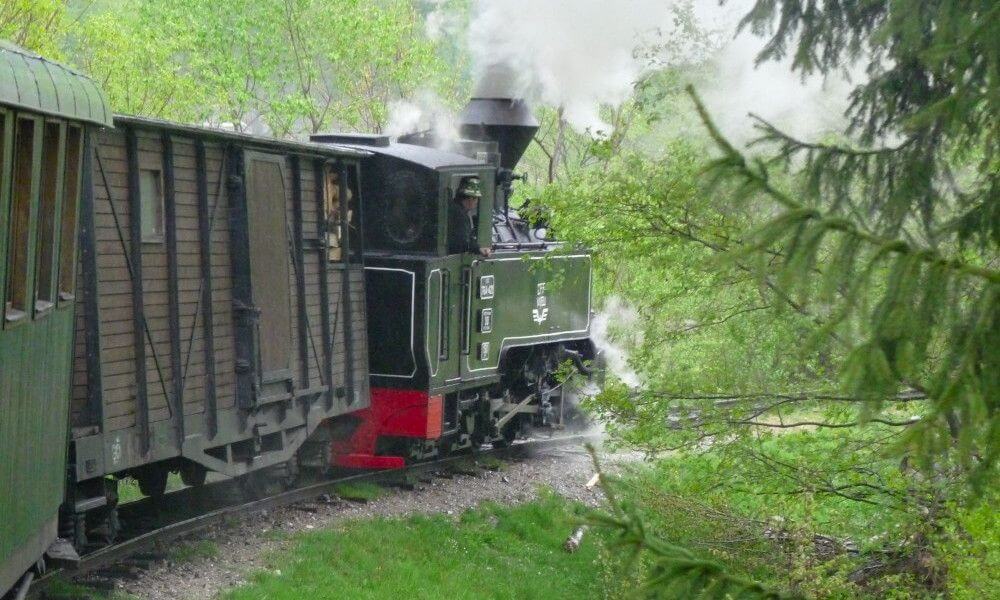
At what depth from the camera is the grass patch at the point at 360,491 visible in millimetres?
10750

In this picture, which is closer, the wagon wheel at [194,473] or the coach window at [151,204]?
the coach window at [151,204]

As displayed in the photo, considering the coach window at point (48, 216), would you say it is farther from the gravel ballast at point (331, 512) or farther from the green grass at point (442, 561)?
the green grass at point (442, 561)

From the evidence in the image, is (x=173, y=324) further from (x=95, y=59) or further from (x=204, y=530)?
(x=95, y=59)

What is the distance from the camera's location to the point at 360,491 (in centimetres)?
1094

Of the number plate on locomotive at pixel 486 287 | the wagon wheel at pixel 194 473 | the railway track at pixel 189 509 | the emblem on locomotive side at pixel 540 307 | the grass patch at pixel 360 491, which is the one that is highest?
the number plate on locomotive at pixel 486 287

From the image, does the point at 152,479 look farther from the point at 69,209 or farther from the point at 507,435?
the point at 507,435

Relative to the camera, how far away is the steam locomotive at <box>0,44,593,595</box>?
535 centimetres

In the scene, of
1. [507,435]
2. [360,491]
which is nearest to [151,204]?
[360,491]

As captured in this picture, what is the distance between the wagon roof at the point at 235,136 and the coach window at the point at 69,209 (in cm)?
129

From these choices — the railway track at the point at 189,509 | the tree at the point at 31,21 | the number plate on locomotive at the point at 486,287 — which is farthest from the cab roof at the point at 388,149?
the tree at the point at 31,21

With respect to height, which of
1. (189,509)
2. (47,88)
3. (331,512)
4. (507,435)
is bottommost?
(507,435)

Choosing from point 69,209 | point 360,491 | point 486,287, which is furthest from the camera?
point 486,287

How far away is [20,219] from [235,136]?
354cm

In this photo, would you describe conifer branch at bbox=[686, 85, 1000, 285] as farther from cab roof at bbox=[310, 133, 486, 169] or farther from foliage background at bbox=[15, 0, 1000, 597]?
Result: cab roof at bbox=[310, 133, 486, 169]
